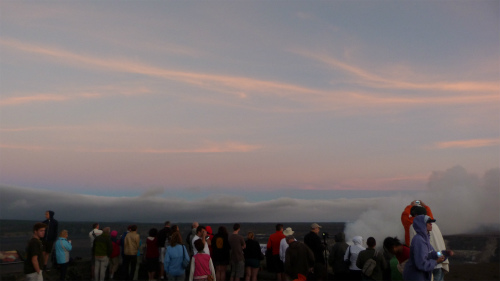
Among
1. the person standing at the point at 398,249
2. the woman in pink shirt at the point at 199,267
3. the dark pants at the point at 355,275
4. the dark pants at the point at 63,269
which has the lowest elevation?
the dark pants at the point at 63,269

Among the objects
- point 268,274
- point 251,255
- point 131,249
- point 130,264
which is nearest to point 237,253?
point 251,255

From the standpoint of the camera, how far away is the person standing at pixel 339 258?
50.8 ft

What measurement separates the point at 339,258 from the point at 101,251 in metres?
8.56

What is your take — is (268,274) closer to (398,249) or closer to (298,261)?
(298,261)

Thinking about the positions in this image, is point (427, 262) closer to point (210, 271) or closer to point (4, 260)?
point (210, 271)

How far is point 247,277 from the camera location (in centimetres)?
1823

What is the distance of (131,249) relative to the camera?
18.8m

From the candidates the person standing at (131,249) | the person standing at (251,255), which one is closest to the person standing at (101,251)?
the person standing at (131,249)

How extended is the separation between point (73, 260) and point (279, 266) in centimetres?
906

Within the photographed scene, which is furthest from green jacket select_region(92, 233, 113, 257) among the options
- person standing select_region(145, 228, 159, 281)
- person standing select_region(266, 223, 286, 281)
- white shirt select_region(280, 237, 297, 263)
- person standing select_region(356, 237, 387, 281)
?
person standing select_region(356, 237, 387, 281)

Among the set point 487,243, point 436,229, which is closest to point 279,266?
point 436,229

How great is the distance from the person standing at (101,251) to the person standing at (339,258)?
26.5ft

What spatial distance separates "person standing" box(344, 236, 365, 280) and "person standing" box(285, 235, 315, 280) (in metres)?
1.52

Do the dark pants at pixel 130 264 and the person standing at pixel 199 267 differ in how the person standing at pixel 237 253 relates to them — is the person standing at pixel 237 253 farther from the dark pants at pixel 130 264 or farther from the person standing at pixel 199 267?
the person standing at pixel 199 267
